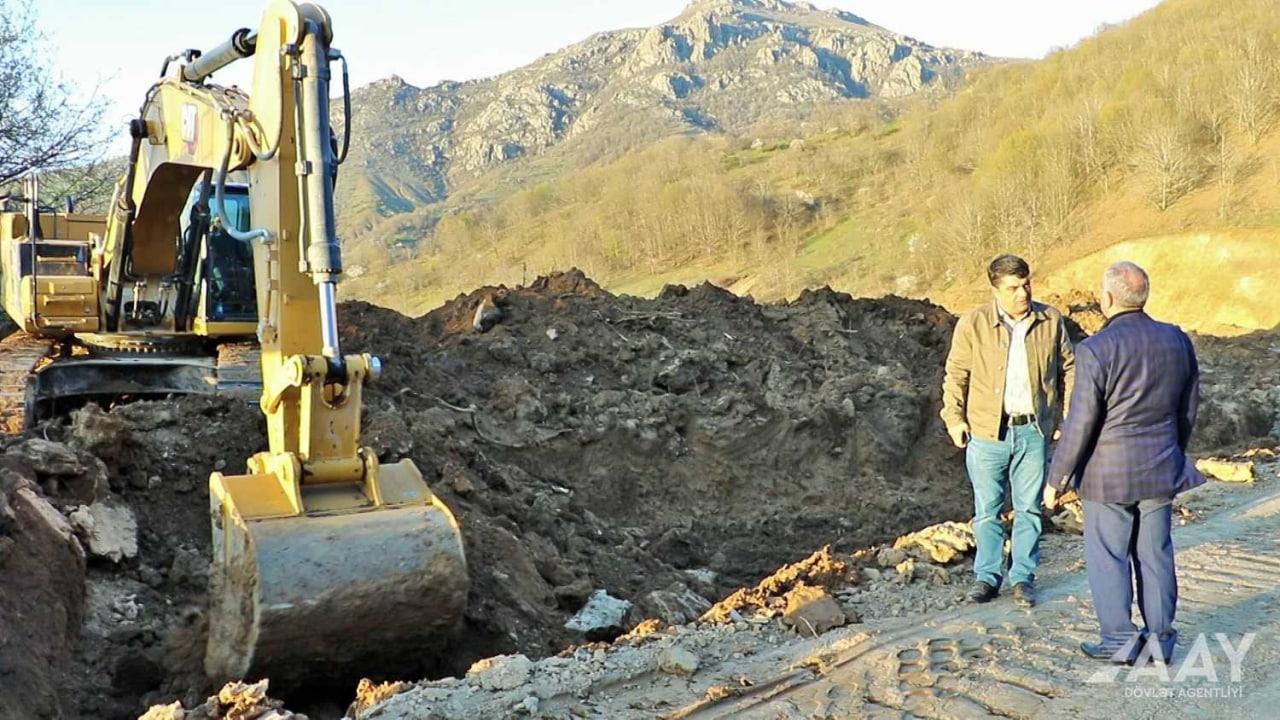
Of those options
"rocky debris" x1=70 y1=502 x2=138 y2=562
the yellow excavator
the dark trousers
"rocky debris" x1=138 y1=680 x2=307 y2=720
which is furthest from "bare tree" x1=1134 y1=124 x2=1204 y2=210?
"rocky debris" x1=138 y1=680 x2=307 y2=720

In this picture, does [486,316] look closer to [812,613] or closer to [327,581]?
[327,581]

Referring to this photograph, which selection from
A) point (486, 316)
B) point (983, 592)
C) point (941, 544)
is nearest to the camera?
point (983, 592)

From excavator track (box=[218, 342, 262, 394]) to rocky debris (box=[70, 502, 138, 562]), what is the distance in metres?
2.12

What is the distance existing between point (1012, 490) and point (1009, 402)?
45 cm

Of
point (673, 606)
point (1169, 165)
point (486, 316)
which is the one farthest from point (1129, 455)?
point (1169, 165)

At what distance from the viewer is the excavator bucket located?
498 cm

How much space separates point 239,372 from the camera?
8812mm

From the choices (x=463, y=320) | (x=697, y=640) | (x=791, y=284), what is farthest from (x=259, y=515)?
(x=791, y=284)

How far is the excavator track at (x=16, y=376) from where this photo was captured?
320 inches

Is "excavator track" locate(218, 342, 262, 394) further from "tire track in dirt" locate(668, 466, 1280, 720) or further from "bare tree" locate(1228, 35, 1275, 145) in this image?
"bare tree" locate(1228, 35, 1275, 145)

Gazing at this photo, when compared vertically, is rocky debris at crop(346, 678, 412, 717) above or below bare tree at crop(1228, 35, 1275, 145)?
below

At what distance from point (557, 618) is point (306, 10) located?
3.89 meters

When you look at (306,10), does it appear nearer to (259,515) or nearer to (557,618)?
(259,515)

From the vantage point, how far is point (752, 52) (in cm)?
17125
